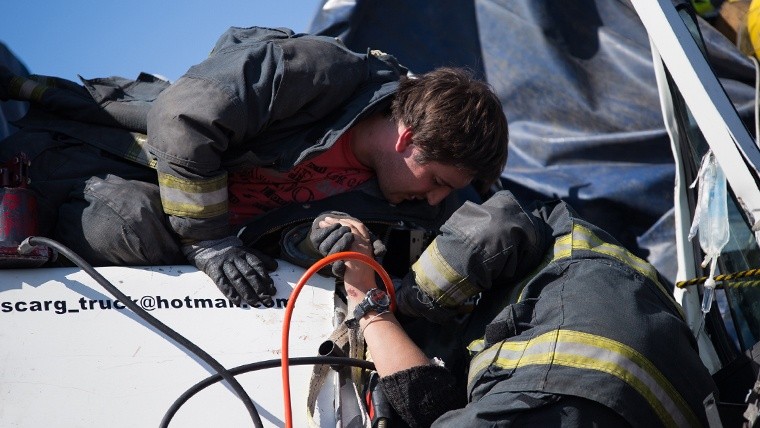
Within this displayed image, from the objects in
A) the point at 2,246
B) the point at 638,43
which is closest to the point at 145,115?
the point at 2,246

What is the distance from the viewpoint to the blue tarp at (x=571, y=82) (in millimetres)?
3115

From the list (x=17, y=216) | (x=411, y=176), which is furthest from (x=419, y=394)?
(x=17, y=216)

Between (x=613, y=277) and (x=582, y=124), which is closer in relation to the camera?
(x=613, y=277)

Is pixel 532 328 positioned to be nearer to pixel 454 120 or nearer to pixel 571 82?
pixel 454 120

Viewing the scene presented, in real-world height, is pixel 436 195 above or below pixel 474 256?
below

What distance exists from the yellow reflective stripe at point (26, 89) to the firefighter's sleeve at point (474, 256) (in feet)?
4.40

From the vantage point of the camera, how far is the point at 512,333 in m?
1.87

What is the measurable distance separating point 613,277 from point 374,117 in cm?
98

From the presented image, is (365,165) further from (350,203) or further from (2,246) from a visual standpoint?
(2,246)

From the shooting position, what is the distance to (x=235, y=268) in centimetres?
220

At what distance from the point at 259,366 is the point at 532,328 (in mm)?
628

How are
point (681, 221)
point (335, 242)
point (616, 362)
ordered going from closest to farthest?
point (616, 362)
point (335, 242)
point (681, 221)

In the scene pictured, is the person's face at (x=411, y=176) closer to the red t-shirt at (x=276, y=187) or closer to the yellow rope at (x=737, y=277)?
the red t-shirt at (x=276, y=187)

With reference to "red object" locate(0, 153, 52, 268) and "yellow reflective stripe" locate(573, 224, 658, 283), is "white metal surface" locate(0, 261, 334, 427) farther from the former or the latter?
"yellow reflective stripe" locate(573, 224, 658, 283)
